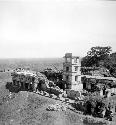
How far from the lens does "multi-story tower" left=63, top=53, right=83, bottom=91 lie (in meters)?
38.1

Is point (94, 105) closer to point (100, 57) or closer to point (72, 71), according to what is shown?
point (72, 71)

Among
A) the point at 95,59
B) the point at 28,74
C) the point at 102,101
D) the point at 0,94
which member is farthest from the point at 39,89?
the point at 95,59

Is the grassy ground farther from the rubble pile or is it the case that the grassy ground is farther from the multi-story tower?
the multi-story tower

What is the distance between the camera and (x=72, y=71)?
38031mm

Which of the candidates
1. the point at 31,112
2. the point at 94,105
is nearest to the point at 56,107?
the point at 31,112

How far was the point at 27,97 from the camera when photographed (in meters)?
35.0

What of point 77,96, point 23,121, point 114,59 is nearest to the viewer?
point 23,121

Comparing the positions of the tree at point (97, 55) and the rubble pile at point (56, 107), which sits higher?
the tree at point (97, 55)

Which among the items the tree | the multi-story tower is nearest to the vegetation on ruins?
the tree

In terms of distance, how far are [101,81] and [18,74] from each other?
14961mm

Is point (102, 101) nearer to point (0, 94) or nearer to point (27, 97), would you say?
point (27, 97)

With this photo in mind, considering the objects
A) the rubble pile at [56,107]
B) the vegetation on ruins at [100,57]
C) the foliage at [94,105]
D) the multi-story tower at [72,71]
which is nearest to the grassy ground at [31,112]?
the rubble pile at [56,107]

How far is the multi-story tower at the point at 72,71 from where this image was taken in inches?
1499

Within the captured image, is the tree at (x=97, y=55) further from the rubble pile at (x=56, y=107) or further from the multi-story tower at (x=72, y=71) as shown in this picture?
the rubble pile at (x=56, y=107)
